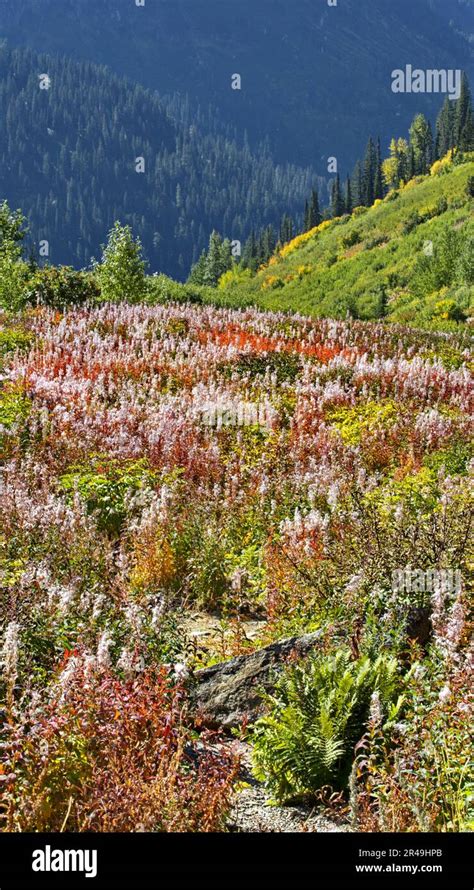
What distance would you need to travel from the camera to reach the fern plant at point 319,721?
429cm

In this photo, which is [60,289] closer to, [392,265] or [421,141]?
[392,265]

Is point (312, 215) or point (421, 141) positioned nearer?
point (421, 141)

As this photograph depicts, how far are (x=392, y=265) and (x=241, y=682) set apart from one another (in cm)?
5458

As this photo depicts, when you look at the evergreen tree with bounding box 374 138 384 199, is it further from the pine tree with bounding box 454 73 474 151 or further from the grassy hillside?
the grassy hillside

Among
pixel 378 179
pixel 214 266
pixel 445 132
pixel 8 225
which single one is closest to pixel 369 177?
pixel 378 179

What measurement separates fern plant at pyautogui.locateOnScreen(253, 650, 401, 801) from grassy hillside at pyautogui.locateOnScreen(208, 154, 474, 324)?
21.3 metres

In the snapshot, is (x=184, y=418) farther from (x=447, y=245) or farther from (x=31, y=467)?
(x=447, y=245)

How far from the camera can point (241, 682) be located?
202 inches

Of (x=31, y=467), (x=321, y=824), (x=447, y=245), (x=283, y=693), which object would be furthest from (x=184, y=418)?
(x=447, y=245)

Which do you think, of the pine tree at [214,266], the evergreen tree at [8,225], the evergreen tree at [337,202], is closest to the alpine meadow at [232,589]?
the evergreen tree at [8,225]

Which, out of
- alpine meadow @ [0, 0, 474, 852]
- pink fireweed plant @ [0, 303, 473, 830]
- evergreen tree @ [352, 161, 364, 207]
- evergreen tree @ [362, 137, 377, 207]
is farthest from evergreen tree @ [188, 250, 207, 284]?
pink fireweed plant @ [0, 303, 473, 830]

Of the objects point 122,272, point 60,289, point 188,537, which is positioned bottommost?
point 188,537

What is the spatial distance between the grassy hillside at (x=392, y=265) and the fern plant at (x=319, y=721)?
21.3 metres

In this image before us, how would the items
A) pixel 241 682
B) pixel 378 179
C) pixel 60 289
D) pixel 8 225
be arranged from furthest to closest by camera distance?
pixel 378 179, pixel 8 225, pixel 60 289, pixel 241 682
